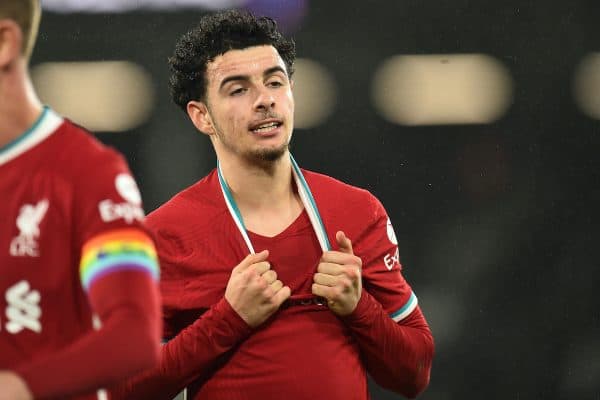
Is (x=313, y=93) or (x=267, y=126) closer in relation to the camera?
(x=267, y=126)

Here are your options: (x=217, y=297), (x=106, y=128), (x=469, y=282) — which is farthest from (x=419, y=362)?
(x=106, y=128)

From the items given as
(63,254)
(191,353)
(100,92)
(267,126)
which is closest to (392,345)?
(191,353)

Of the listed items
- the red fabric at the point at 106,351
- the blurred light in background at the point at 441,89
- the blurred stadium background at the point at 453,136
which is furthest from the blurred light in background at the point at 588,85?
the red fabric at the point at 106,351

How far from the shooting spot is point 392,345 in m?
2.46

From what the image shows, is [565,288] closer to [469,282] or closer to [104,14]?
[469,282]

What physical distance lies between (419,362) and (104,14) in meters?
2.17

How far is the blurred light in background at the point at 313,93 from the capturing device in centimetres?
419

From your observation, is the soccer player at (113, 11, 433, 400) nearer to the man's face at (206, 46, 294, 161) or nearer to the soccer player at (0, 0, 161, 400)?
the man's face at (206, 46, 294, 161)

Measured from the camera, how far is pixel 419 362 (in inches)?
99.4

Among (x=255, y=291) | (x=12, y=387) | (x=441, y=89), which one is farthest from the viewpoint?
(x=441, y=89)

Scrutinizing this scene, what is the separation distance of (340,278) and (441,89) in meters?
2.06

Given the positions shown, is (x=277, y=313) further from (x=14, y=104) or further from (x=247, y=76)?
(x=14, y=104)

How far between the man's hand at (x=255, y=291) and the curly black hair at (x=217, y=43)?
0.52 m

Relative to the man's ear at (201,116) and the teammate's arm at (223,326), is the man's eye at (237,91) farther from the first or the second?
the teammate's arm at (223,326)
